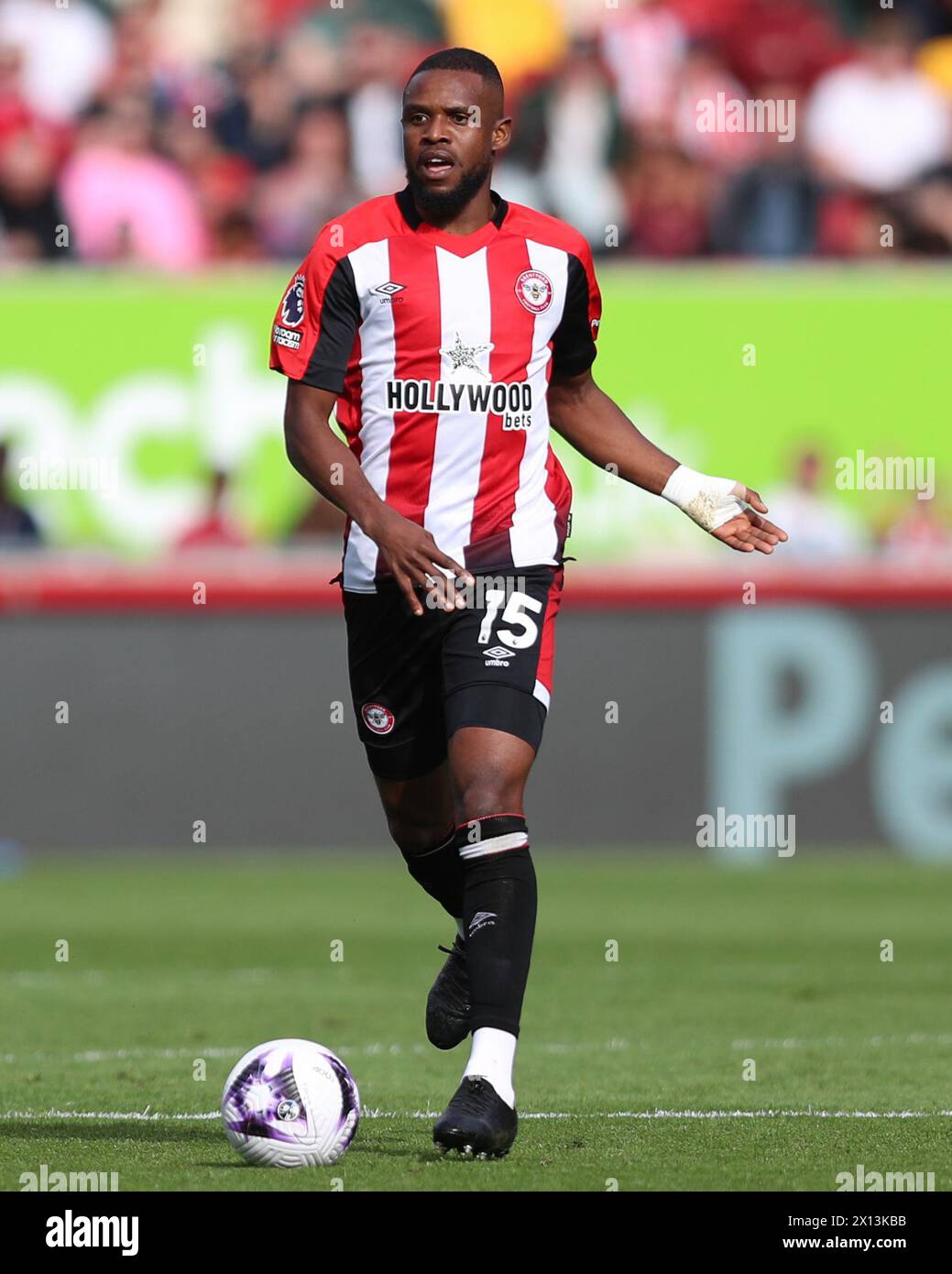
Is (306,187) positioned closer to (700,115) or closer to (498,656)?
(700,115)

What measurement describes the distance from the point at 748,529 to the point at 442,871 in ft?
4.15

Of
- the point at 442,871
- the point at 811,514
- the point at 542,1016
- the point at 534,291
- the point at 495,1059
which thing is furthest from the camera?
the point at 811,514

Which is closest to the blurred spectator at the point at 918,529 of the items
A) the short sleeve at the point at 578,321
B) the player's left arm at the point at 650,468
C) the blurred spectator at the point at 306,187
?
the blurred spectator at the point at 306,187

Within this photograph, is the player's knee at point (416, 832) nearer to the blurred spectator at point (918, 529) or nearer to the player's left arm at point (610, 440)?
→ the player's left arm at point (610, 440)

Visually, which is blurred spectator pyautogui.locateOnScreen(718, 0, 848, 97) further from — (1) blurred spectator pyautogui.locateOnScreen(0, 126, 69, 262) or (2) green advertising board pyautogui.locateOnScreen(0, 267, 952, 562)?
(1) blurred spectator pyautogui.locateOnScreen(0, 126, 69, 262)

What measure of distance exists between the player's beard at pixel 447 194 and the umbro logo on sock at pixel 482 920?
Answer: 1732 mm

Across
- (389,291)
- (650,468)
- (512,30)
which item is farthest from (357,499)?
(512,30)

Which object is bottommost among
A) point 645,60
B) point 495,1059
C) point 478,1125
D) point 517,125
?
point 478,1125

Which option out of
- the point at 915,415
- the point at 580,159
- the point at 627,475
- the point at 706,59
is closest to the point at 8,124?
the point at 580,159

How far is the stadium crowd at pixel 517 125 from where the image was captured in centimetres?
1638

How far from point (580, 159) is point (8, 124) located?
3.83 m

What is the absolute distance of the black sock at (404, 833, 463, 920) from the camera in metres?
6.70

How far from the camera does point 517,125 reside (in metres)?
16.9

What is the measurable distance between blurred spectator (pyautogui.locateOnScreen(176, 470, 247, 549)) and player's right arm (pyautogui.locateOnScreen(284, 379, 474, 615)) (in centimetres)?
880
